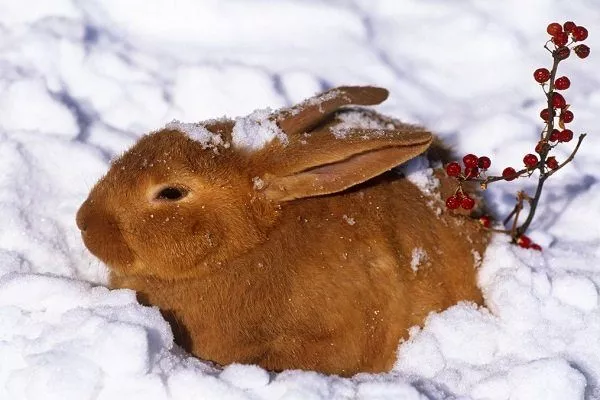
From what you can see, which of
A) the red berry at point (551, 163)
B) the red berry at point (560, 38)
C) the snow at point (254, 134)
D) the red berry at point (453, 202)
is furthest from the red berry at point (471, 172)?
the snow at point (254, 134)

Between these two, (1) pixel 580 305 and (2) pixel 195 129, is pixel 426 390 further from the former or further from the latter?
(2) pixel 195 129

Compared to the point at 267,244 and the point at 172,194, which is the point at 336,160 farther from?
the point at 172,194

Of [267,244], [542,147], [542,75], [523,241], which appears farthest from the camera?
[523,241]

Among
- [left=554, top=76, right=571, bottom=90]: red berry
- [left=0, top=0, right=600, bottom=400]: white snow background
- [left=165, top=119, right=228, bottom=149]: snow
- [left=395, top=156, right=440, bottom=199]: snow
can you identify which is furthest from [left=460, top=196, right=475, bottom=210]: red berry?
[left=165, top=119, right=228, bottom=149]: snow

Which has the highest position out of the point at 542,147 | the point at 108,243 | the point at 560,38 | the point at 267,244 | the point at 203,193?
the point at 560,38

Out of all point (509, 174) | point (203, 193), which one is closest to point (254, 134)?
point (203, 193)

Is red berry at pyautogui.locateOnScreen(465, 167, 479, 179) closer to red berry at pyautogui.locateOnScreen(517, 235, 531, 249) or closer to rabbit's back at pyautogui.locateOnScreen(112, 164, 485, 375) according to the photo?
rabbit's back at pyautogui.locateOnScreen(112, 164, 485, 375)
